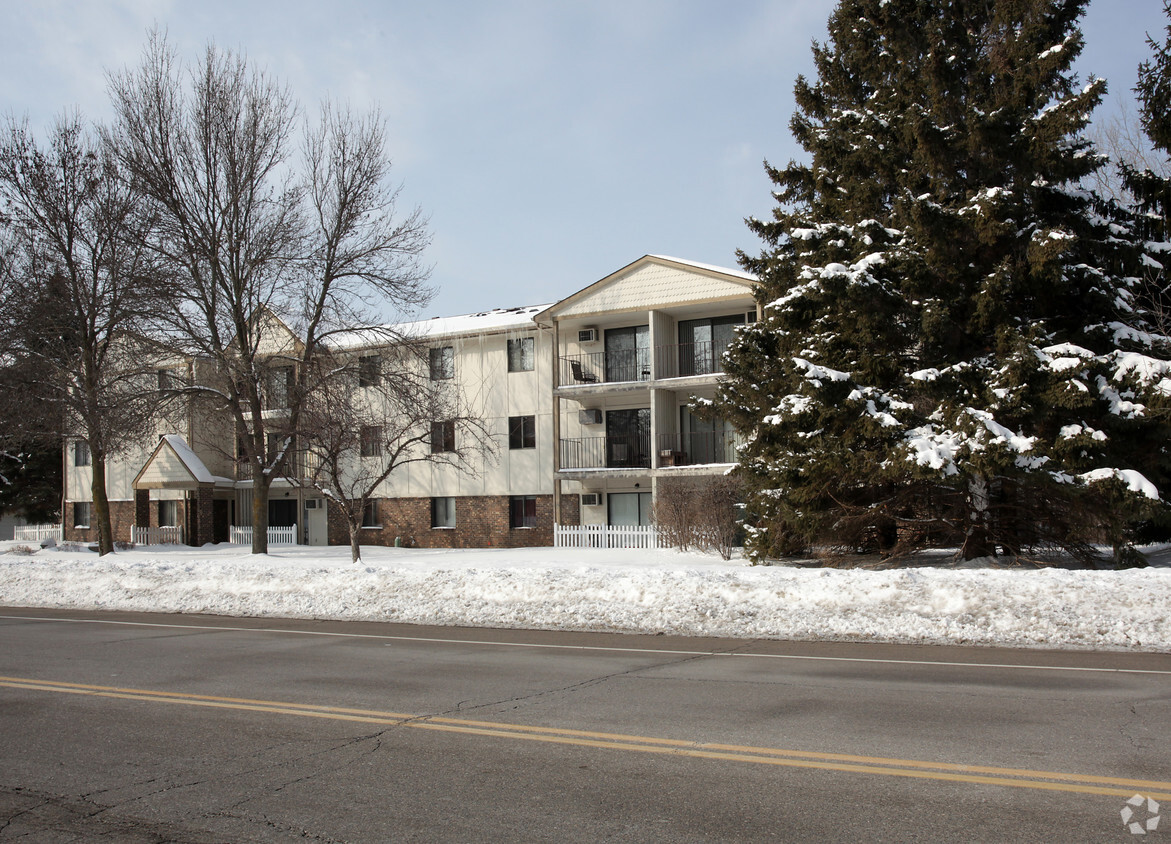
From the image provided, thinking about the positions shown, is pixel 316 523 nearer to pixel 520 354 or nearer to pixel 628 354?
pixel 520 354

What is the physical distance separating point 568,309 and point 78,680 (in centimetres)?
2352

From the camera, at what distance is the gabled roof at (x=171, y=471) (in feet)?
121

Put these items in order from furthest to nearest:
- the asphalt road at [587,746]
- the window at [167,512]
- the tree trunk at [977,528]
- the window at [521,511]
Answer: the window at [167,512] < the window at [521,511] < the tree trunk at [977,528] < the asphalt road at [587,746]

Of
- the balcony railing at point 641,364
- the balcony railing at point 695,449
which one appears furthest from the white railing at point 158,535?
the balcony railing at point 695,449

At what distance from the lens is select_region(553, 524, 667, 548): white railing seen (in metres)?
27.3

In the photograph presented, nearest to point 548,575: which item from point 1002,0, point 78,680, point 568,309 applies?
point 78,680

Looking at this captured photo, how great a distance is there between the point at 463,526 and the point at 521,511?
2.43 m

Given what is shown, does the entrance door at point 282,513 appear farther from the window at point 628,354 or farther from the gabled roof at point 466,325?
the window at point 628,354

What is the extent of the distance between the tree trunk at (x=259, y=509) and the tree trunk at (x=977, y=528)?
62.3ft

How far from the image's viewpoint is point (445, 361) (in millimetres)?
34562

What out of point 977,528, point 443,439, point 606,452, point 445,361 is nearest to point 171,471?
point 443,439

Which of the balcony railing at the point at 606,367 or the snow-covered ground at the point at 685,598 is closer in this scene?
the snow-covered ground at the point at 685,598

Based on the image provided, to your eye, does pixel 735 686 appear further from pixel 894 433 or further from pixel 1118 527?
pixel 1118 527

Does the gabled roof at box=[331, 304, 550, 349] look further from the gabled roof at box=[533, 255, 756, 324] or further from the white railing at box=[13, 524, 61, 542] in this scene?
the white railing at box=[13, 524, 61, 542]
